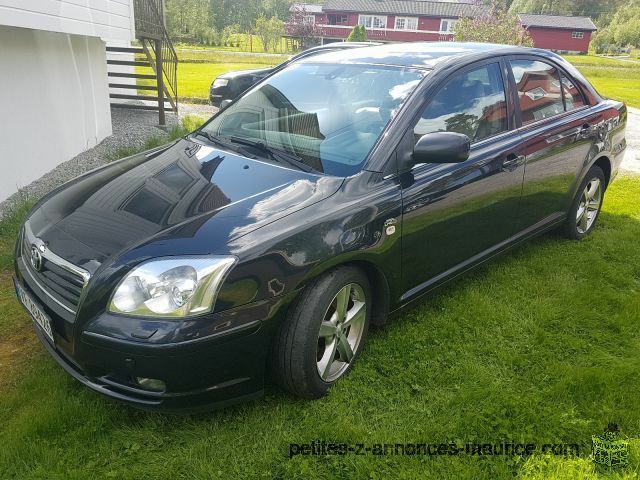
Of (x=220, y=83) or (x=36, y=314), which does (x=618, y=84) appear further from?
(x=36, y=314)

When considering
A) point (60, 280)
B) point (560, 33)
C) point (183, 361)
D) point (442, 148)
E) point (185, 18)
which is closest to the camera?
point (183, 361)

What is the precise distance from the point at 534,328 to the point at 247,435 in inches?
77.6

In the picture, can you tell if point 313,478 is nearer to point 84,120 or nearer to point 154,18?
point 84,120

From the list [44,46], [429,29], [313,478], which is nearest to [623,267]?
[313,478]

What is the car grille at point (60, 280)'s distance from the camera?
7.55 feet

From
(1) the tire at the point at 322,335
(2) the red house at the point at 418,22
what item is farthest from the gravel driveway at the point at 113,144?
(2) the red house at the point at 418,22

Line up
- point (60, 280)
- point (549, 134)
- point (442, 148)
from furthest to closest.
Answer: point (549, 134)
point (442, 148)
point (60, 280)

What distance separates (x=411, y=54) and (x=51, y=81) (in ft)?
16.3

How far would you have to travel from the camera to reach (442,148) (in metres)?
2.77

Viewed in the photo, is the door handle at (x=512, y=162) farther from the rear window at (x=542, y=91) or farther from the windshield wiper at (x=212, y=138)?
the windshield wiper at (x=212, y=138)

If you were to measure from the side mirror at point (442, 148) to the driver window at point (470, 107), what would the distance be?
0.63 ft

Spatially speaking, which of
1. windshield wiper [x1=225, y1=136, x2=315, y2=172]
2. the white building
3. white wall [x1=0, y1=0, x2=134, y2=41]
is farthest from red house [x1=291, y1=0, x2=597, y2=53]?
windshield wiper [x1=225, y1=136, x2=315, y2=172]

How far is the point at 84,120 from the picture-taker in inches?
296

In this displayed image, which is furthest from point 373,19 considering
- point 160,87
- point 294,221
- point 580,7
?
point 294,221
